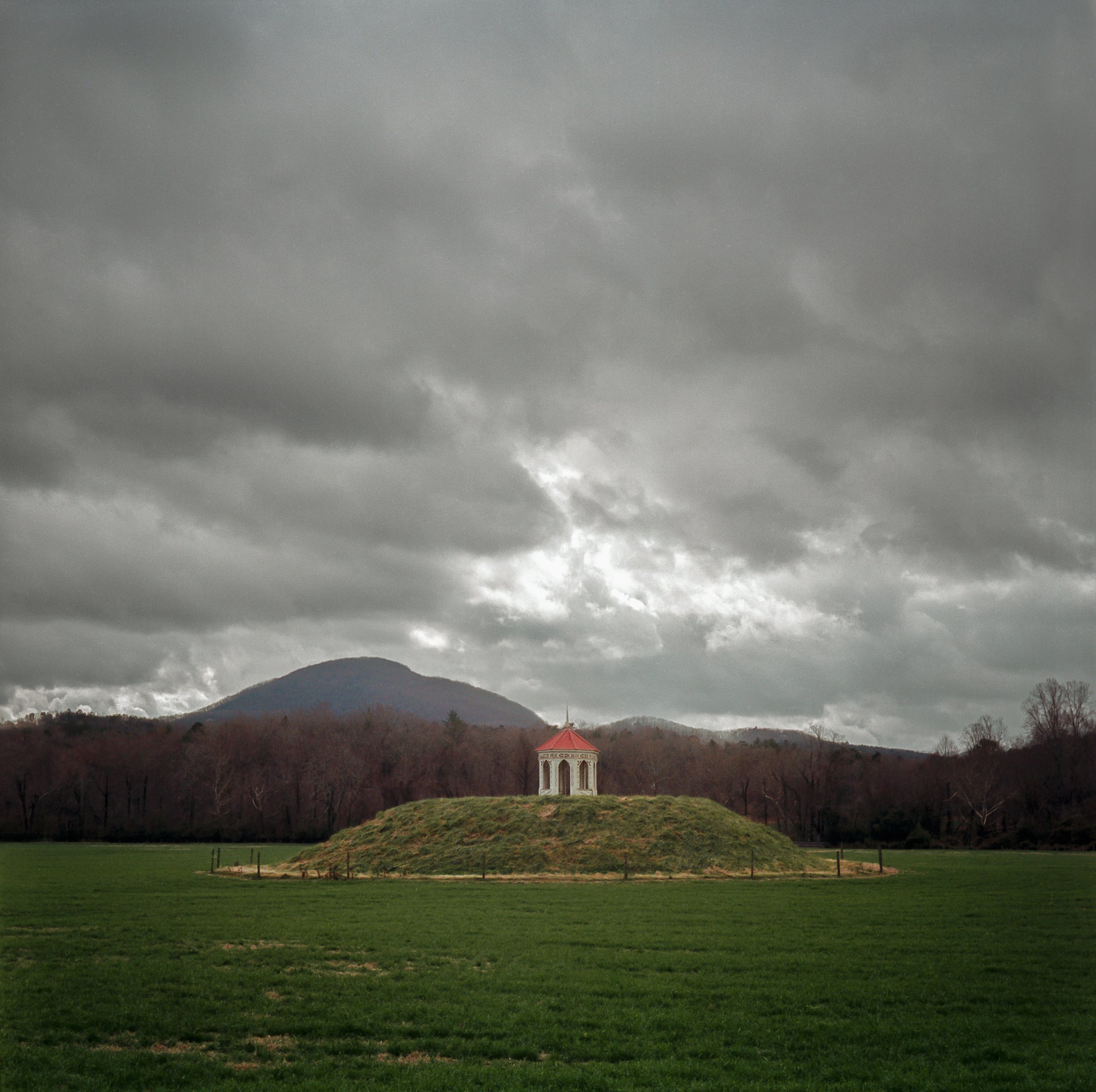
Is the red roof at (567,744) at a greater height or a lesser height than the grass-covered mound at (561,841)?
greater

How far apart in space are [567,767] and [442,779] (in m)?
53.4

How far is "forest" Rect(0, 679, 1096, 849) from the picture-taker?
8262 centimetres

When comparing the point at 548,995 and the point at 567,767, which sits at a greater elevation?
the point at 567,767

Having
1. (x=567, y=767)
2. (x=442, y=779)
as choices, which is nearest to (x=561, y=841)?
(x=567, y=767)

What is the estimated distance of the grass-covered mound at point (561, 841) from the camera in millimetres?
42344

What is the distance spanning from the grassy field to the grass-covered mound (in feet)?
47.2

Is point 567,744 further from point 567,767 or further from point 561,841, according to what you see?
point 561,841

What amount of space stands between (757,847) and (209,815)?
7325 cm

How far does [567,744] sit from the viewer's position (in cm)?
5747

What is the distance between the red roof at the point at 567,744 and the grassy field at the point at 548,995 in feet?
93.3

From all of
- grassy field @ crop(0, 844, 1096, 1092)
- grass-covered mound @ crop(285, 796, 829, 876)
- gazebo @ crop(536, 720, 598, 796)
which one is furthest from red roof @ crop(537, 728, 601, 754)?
grassy field @ crop(0, 844, 1096, 1092)

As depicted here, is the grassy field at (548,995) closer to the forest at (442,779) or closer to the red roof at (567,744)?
the red roof at (567,744)

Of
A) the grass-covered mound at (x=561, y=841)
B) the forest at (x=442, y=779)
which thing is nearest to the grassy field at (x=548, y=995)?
the grass-covered mound at (x=561, y=841)

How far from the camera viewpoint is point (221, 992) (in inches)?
576
